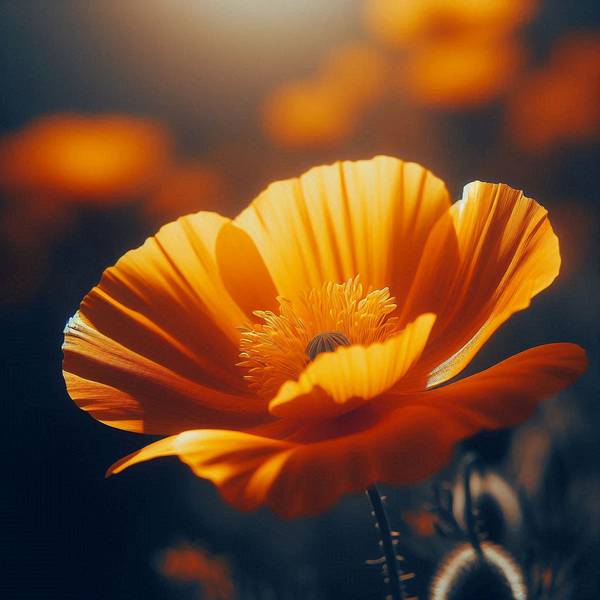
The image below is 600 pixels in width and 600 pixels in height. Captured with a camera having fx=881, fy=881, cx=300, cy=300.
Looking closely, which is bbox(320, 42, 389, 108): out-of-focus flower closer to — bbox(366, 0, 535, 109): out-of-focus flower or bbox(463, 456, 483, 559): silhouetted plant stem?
bbox(366, 0, 535, 109): out-of-focus flower

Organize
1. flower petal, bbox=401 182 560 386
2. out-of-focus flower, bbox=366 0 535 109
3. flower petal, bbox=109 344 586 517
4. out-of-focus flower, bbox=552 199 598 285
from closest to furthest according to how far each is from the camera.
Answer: flower petal, bbox=109 344 586 517
flower petal, bbox=401 182 560 386
out-of-focus flower, bbox=552 199 598 285
out-of-focus flower, bbox=366 0 535 109

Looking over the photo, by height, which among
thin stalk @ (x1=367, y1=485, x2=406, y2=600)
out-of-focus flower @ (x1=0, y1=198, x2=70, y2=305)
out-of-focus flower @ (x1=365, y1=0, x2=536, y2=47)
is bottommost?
thin stalk @ (x1=367, y1=485, x2=406, y2=600)

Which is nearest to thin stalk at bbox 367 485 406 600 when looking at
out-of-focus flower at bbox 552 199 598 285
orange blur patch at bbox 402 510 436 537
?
orange blur patch at bbox 402 510 436 537

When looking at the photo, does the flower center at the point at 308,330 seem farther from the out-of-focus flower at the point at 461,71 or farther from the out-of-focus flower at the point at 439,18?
the out-of-focus flower at the point at 439,18

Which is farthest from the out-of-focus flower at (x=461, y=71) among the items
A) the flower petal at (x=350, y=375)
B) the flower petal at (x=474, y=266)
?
the flower petal at (x=350, y=375)

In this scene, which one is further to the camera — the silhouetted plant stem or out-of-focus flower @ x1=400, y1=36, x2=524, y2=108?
out-of-focus flower @ x1=400, y1=36, x2=524, y2=108

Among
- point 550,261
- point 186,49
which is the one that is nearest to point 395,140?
point 186,49

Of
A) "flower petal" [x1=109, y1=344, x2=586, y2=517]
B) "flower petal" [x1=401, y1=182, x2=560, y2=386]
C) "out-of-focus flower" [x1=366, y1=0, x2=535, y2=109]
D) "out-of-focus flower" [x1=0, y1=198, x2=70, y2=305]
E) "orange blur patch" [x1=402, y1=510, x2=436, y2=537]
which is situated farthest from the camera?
"out-of-focus flower" [x1=366, y1=0, x2=535, y2=109]
